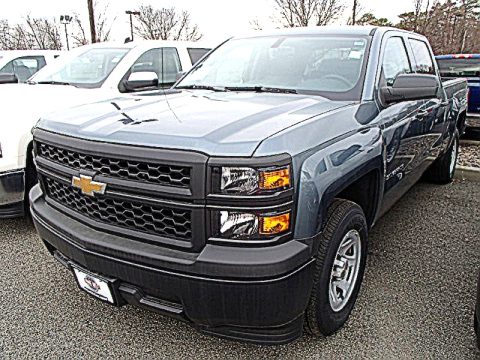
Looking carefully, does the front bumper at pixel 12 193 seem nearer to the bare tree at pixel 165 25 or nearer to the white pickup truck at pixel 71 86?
the white pickup truck at pixel 71 86

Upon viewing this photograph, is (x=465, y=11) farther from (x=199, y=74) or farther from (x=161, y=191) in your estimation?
(x=161, y=191)

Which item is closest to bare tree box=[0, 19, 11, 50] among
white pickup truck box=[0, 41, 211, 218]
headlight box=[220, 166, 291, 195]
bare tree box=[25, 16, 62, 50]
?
bare tree box=[25, 16, 62, 50]

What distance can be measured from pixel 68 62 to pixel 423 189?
4.82 meters

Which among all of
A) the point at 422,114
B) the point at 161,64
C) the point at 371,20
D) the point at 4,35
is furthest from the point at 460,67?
the point at 4,35

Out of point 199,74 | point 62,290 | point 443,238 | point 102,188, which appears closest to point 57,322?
point 62,290

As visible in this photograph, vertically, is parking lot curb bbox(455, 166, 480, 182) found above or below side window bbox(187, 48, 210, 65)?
below

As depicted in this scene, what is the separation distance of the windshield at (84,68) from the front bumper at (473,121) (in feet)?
19.1

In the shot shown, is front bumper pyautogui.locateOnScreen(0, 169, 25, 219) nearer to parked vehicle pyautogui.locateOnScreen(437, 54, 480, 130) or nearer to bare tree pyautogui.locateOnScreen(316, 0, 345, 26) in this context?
parked vehicle pyautogui.locateOnScreen(437, 54, 480, 130)

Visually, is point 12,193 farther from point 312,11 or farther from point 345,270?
point 312,11

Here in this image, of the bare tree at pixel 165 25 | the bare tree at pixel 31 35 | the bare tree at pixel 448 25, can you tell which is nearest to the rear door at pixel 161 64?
the bare tree at pixel 448 25

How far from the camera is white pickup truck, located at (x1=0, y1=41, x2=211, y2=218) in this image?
3738mm

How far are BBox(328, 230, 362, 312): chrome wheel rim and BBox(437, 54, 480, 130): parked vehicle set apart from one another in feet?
19.1

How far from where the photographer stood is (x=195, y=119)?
228cm

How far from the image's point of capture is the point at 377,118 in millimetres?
2814
